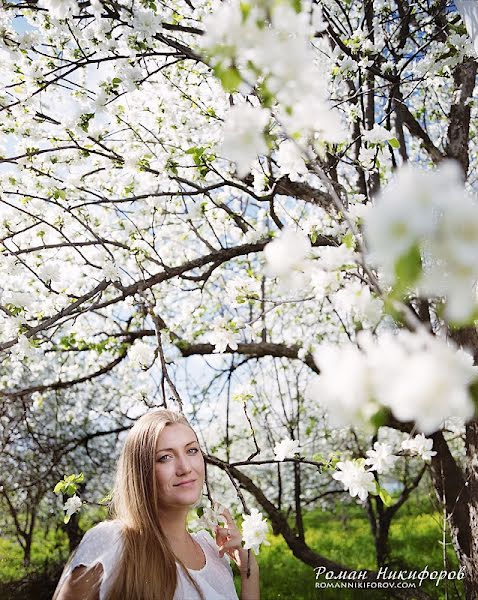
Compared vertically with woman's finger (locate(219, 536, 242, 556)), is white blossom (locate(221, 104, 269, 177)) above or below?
above

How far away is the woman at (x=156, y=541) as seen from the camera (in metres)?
1.44

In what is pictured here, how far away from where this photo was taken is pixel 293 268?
1.01m

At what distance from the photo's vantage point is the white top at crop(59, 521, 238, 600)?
1.46 metres

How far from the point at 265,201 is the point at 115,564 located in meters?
2.07

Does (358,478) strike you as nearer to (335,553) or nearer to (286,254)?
(286,254)

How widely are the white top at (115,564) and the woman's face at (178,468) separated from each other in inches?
5.9

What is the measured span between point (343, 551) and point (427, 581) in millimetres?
1407

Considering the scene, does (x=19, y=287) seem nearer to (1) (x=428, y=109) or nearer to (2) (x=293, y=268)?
(1) (x=428, y=109)

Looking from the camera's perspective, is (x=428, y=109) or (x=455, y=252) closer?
(x=455, y=252)

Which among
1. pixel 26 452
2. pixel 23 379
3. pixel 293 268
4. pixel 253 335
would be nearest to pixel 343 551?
pixel 26 452

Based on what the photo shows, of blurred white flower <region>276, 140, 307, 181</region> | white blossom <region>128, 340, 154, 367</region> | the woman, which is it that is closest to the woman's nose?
the woman

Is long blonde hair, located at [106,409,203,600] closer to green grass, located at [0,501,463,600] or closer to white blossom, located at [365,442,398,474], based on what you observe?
white blossom, located at [365,442,398,474]

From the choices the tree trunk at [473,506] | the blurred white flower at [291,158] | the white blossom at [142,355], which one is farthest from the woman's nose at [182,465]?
the tree trunk at [473,506]

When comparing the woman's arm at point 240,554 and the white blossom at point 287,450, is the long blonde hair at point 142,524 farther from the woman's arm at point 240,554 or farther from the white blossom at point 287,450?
the white blossom at point 287,450
